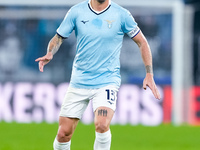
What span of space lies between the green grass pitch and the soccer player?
10.2 feet

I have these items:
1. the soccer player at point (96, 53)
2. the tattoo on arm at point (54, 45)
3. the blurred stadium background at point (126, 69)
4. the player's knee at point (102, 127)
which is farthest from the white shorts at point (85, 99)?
the blurred stadium background at point (126, 69)

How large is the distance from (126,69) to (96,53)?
9706 mm

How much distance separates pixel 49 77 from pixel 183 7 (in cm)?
398

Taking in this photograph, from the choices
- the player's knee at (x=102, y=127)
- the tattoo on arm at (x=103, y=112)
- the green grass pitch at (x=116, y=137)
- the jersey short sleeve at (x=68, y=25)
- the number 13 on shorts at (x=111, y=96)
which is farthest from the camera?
the green grass pitch at (x=116, y=137)

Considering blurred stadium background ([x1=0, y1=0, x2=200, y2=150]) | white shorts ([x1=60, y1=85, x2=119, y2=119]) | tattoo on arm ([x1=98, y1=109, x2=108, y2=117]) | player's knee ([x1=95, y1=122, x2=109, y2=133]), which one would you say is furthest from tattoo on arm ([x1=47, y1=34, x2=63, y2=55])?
blurred stadium background ([x1=0, y1=0, x2=200, y2=150])

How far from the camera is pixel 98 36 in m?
8.81

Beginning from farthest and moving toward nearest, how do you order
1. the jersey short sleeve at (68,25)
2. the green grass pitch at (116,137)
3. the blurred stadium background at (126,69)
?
the blurred stadium background at (126,69), the green grass pitch at (116,137), the jersey short sleeve at (68,25)

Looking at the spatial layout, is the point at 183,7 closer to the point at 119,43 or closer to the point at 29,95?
the point at 29,95

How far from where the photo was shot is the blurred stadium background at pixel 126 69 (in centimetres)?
1823

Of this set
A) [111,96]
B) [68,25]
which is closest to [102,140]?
[111,96]

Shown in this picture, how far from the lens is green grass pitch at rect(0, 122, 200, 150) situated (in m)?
12.9

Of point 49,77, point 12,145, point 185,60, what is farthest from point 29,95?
point 12,145

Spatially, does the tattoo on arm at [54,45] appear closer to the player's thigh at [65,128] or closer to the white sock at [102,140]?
the player's thigh at [65,128]

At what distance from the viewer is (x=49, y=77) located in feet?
60.6
